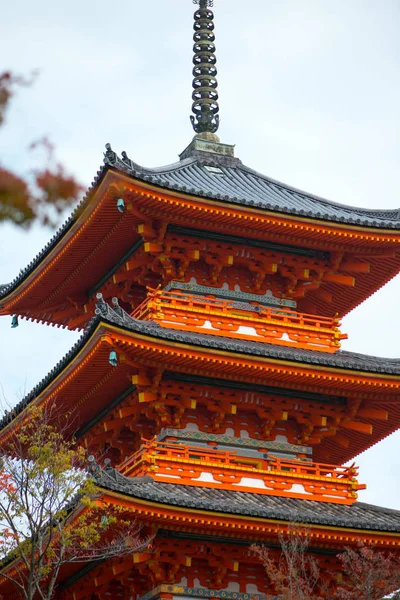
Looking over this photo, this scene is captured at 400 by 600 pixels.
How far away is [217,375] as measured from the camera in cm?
2381

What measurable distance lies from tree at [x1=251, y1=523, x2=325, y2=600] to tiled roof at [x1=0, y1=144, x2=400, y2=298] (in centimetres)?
722

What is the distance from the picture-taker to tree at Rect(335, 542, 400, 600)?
20516 millimetres

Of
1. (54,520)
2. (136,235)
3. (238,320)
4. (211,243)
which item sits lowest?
(54,520)

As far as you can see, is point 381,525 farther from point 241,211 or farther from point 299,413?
point 241,211

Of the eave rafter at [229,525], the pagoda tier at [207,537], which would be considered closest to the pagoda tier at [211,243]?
the pagoda tier at [207,537]

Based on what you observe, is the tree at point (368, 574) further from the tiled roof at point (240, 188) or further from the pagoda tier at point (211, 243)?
the tiled roof at point (240, 188)

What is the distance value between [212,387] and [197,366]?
32.0 inches

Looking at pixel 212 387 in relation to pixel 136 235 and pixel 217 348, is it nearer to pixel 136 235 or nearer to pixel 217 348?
pixel 217 348

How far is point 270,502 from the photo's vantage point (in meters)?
23.1

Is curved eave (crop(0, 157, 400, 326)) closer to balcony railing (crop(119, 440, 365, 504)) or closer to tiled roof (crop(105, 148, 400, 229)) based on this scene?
tiled roof (crop(105, 148, 400, 229))

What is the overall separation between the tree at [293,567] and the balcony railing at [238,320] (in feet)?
16.7

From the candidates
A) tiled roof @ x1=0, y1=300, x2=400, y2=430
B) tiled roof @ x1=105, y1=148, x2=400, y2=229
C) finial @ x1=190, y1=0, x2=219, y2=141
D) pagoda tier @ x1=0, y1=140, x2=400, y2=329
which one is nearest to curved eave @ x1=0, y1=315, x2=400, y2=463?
tiled roof @ x1=0, y1=300, x2=400, y2=430

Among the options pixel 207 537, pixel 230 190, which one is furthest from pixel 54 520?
pixel 230 190

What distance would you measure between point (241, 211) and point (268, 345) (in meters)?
2.99
